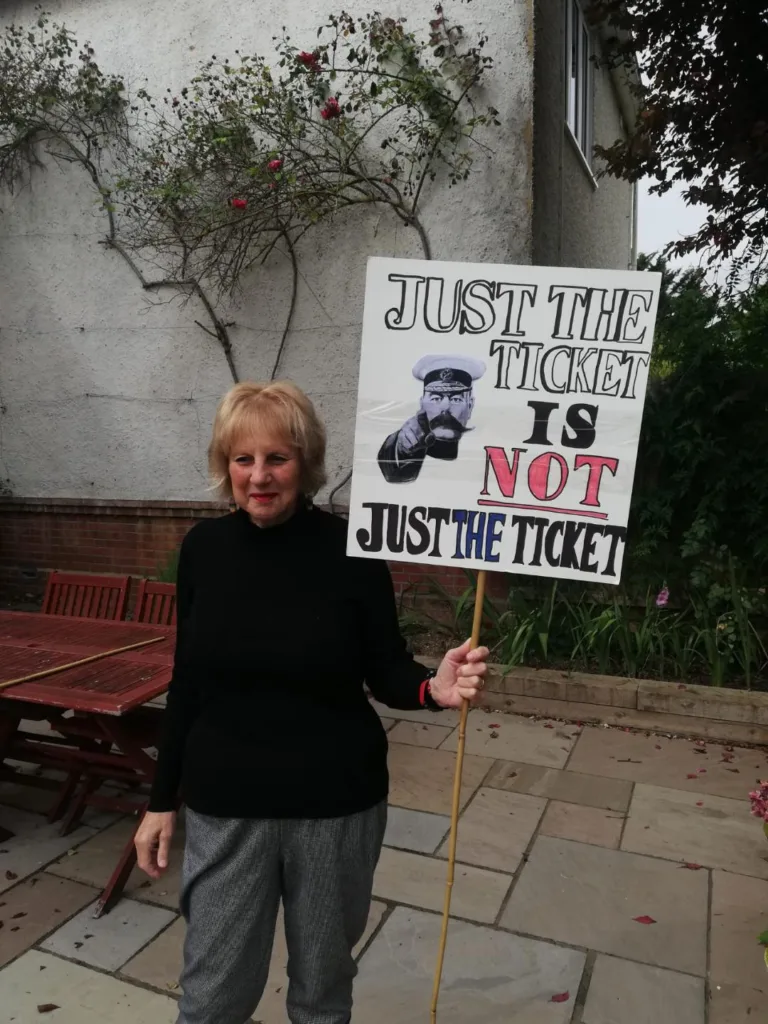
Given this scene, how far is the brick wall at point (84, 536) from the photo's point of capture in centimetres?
631

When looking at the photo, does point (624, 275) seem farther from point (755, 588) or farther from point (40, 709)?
point (755, 588)

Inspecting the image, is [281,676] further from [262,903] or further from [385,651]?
[262,903]

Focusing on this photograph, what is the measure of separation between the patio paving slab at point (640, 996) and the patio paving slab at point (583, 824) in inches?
29.8

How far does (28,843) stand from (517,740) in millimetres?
2431

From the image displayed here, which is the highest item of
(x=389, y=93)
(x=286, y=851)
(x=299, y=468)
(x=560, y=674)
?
(x=389, y=93)

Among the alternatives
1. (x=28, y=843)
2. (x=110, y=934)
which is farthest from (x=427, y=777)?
(x=28, y=843)

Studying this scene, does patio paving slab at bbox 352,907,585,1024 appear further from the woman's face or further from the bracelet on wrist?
the woman's face

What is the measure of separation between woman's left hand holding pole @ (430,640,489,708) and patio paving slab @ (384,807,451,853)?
5.69 feet

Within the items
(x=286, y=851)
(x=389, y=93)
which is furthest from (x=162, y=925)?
(x=389, y=93)

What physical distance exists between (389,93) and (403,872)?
5012 mm

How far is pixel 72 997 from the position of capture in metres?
2.21

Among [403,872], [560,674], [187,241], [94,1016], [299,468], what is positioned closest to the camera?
[299,468]

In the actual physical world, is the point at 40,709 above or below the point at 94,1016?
above

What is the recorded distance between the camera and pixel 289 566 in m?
1.58
